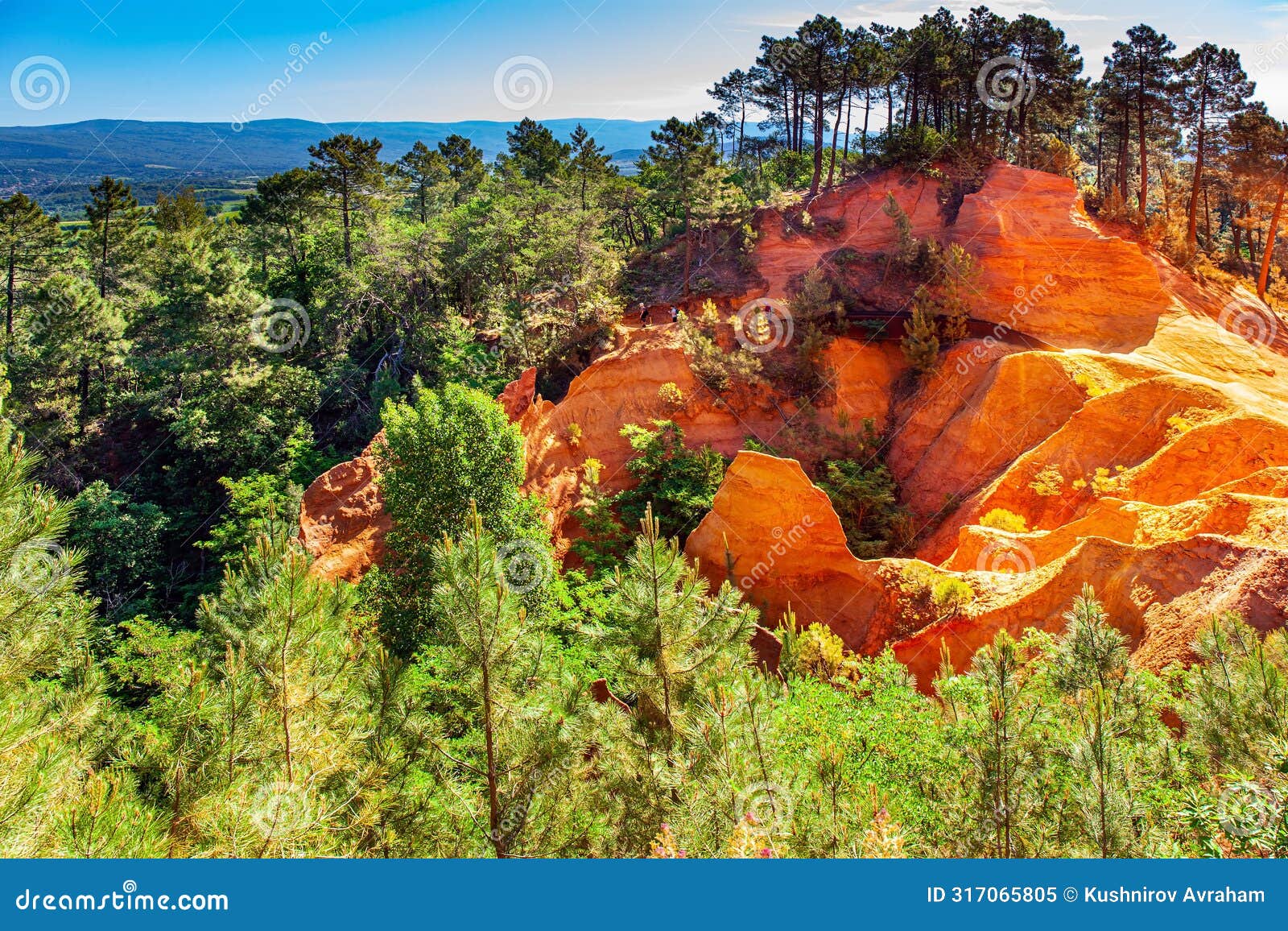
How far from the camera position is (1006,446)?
778 inches

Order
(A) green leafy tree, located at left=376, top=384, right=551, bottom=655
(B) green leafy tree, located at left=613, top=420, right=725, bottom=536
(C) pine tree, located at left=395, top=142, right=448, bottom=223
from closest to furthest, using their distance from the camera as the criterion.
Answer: (A) green leafy tree, located at left=376, top=384, right=551, bottom=655 → (B) green leafy tree, located at left=613, top=420, right=725, bottom=536 → (C) pine tree, located at left=395, top=142, right=448, bottom=223

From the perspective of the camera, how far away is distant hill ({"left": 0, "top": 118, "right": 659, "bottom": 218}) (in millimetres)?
87938

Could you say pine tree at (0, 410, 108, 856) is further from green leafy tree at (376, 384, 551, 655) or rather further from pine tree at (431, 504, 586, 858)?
green leafy tree at (376, 384, 551, 655)

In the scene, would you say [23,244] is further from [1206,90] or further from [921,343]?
[1206,90]

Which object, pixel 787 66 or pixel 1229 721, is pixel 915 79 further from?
pixel 1229 721

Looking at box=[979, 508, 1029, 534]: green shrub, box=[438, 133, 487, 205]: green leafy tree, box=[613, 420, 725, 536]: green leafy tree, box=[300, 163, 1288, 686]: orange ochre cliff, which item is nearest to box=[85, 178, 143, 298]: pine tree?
box=[438, 133, 487, 205]: green leafy tree

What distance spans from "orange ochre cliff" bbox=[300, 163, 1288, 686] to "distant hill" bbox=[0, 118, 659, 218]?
50630mm

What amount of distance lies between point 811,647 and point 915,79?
32.7 m

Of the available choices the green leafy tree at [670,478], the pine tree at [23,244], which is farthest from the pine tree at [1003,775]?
the pine tree at [23,244]

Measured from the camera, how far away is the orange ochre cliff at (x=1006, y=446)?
12.2 m

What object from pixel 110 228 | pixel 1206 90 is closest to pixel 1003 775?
pixel 1206 90

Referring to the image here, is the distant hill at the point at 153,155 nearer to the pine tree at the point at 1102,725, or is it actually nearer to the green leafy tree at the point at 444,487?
the green leafy tree at the point at 444,487

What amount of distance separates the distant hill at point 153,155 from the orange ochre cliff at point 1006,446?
50630mm

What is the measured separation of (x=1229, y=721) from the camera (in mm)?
6938
